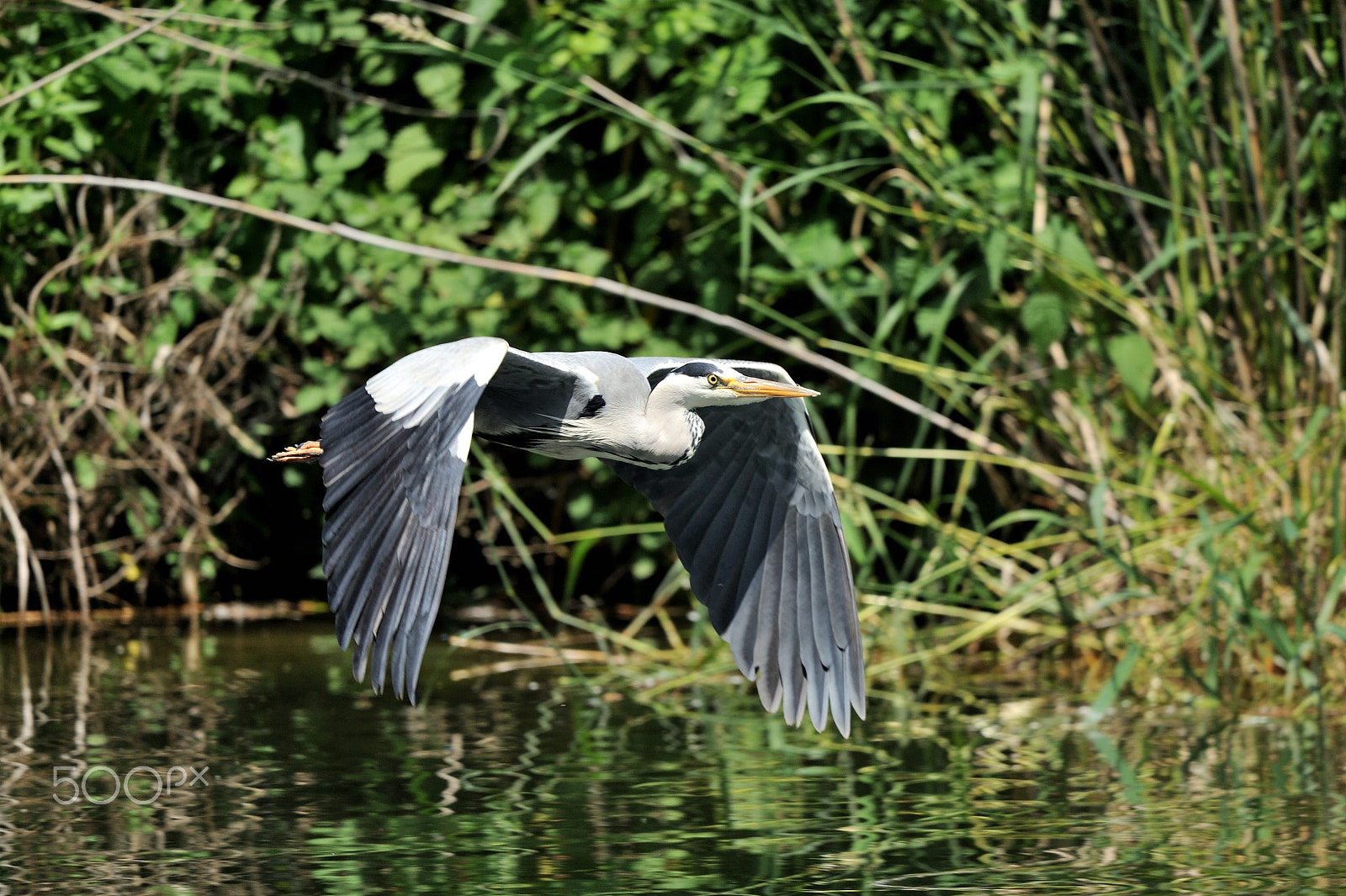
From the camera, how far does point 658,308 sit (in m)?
6.59

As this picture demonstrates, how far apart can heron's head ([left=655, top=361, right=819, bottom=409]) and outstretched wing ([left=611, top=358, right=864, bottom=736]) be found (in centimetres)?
5

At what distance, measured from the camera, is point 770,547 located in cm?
423

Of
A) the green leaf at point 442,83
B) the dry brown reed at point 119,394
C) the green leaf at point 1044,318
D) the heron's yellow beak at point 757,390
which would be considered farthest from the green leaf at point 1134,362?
the dry brown reed at point 119,394

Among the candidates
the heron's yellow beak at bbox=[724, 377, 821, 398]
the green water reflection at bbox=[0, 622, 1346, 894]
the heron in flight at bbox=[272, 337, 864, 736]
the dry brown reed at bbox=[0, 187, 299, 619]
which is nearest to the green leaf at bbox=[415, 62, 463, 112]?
the dry brown reed at bbox=[0, 187, 299, 619]

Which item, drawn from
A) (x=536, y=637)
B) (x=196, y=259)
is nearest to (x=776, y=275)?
(x=536, y=637)

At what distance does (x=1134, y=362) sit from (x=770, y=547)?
1.56m

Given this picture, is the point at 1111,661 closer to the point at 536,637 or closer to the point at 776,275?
the point at 776,275

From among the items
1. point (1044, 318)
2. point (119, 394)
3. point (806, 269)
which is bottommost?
point (119, 394)

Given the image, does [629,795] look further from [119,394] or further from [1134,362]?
[119,394]

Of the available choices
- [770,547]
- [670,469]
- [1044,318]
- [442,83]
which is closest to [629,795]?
[770,547]

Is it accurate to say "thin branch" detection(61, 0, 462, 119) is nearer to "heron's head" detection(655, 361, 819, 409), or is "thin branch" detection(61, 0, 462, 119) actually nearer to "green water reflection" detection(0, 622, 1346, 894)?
"green water reflection" detection(0, 622, 1346, 894)

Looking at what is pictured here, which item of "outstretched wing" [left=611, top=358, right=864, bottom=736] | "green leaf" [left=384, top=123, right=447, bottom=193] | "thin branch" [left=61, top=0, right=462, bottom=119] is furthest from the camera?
"green leaf" [left=384, top=123, right=447, bottom=193]

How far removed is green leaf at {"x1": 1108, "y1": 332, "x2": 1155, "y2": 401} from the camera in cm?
514

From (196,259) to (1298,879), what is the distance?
14.9 feet
